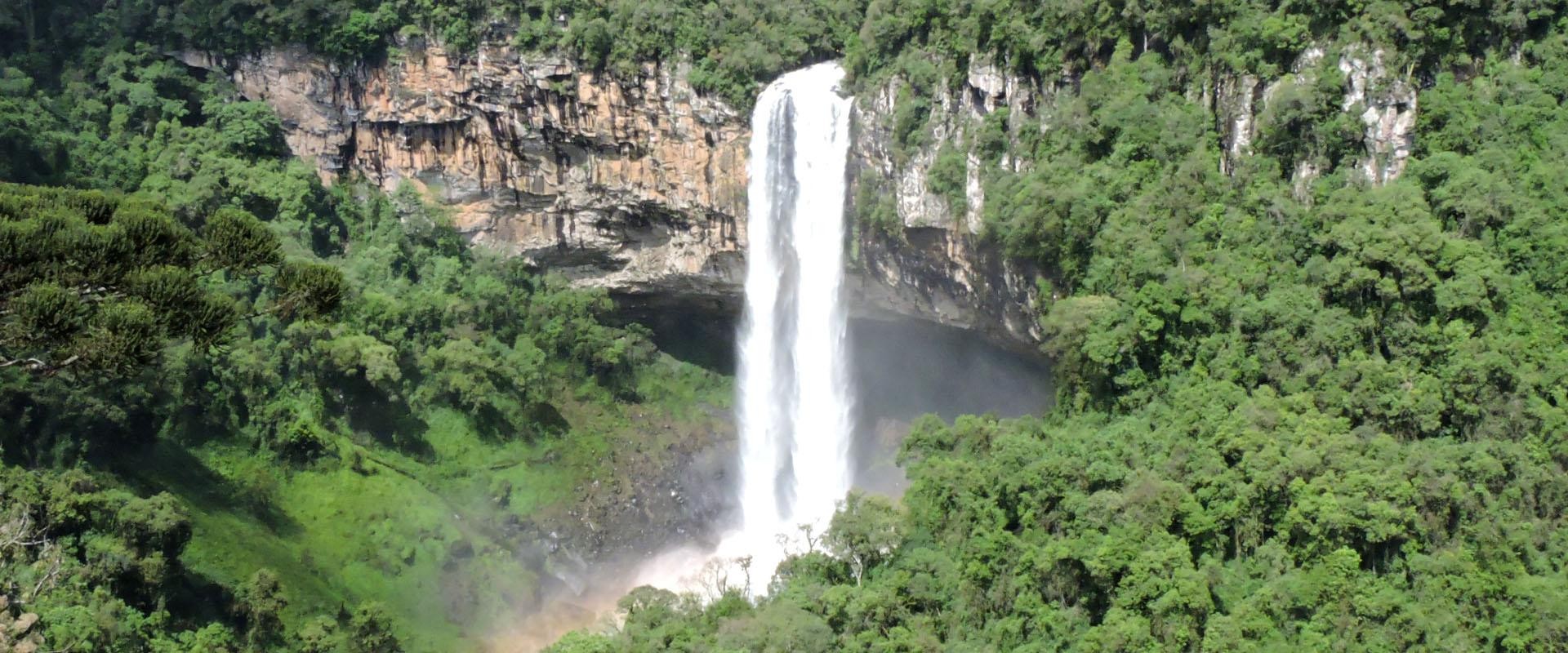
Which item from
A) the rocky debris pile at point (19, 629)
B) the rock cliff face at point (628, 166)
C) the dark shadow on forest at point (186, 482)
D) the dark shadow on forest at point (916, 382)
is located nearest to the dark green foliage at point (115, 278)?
the rocky debris pile at point (19, 629)

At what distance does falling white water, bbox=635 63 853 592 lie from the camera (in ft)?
130

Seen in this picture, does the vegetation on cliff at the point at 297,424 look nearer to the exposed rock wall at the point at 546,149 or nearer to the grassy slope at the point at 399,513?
the grassy slope at the point at 399,513

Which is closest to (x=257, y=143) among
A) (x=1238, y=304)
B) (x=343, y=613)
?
(x=343, y=613)

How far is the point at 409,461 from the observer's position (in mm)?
40438

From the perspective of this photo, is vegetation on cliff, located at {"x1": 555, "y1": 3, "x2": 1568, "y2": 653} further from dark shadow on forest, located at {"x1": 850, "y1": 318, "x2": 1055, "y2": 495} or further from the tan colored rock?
dark shadow on forest, located at {"x1": 850, "y1": 318, "x2": 1055, "y2": 495}

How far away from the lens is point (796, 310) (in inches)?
1618

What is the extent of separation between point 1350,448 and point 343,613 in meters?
21.1

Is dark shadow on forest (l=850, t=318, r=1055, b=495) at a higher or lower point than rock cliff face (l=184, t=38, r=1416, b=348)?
lower

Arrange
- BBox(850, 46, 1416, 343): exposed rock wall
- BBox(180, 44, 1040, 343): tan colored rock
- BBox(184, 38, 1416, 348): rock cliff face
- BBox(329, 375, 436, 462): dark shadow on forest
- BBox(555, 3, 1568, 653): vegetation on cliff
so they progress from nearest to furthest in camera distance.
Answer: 1. BBox(555, 3, 1568, 653): vegetation on cliff
2. BBox(850, 46, 1416, 343): exposed rock wall
3. BBox(184, 38, 1416, 348): rock cliff face
4. BBox(180, 44, 1040, 343): tan colored rock
5. BBox(329, 375, 436, 462): dark shadow on forest

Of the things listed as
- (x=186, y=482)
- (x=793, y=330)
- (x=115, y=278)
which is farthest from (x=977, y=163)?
(x=115, y=278)

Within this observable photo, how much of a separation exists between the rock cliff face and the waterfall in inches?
27.9

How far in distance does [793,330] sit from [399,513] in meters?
10.8

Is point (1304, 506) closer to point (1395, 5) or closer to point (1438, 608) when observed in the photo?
point (1438, 608)

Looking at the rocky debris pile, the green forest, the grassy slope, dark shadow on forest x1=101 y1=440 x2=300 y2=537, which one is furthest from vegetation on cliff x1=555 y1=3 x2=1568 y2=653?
dark shadow on forest x1=101 y1=440 x2=300 y2=537
